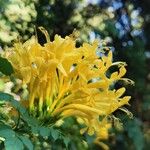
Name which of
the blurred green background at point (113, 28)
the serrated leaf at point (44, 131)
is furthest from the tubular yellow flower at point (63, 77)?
the blurred green background at point (113, 28)

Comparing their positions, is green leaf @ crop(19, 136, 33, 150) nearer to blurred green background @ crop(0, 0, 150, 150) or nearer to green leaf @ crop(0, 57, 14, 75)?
green leaf @ crop(0, 57, 14, 75)

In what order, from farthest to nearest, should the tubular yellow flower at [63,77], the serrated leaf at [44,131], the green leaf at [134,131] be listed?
1. the green leaf at [134,131]
2. the tubular yellow flower at [63,77]
3. the serrated leaf at [44,131]

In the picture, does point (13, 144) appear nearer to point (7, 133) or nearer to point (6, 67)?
point (7, 133)

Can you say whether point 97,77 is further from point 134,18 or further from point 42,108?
point 134,18

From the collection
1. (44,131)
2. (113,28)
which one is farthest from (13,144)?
(113,28)

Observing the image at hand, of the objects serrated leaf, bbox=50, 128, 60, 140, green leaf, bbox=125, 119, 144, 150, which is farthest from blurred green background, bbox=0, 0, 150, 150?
serrated leaf, bbox=50, 128, 60, 140

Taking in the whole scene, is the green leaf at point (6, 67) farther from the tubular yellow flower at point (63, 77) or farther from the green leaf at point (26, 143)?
the green leaf at point (26, 143)
